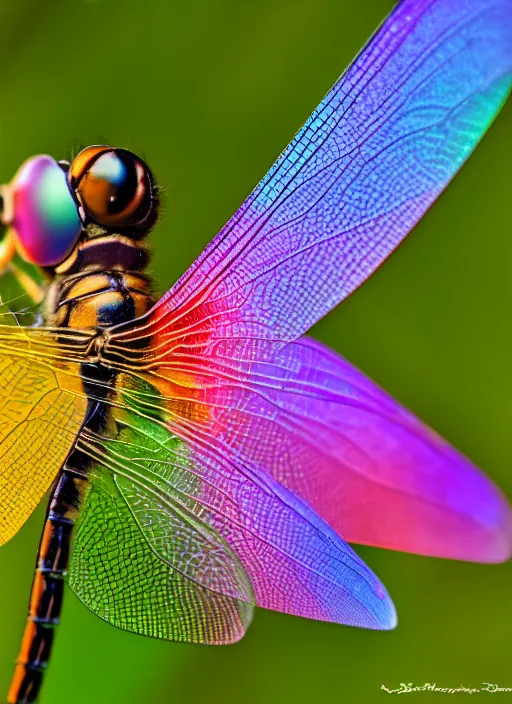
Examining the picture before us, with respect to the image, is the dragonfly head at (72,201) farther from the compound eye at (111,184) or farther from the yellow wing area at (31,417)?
the yellow wing area at (31,417)

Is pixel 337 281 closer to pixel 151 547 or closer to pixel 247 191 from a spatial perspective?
pixel 151 547

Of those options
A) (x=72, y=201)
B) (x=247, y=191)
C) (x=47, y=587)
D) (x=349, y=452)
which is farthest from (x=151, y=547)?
(x=247, y=191)

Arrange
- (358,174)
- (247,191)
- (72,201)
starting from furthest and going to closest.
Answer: (247,191), (72,201), (358,174)

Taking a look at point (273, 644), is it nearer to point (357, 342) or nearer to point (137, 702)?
point (137, 702)

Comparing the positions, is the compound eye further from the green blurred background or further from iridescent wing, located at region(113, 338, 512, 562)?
the green blurred background

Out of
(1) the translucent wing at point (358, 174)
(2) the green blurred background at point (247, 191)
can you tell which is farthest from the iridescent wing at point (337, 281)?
(2) the green blurred background at point (247, 191)

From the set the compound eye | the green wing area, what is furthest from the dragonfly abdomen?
the compound eye
